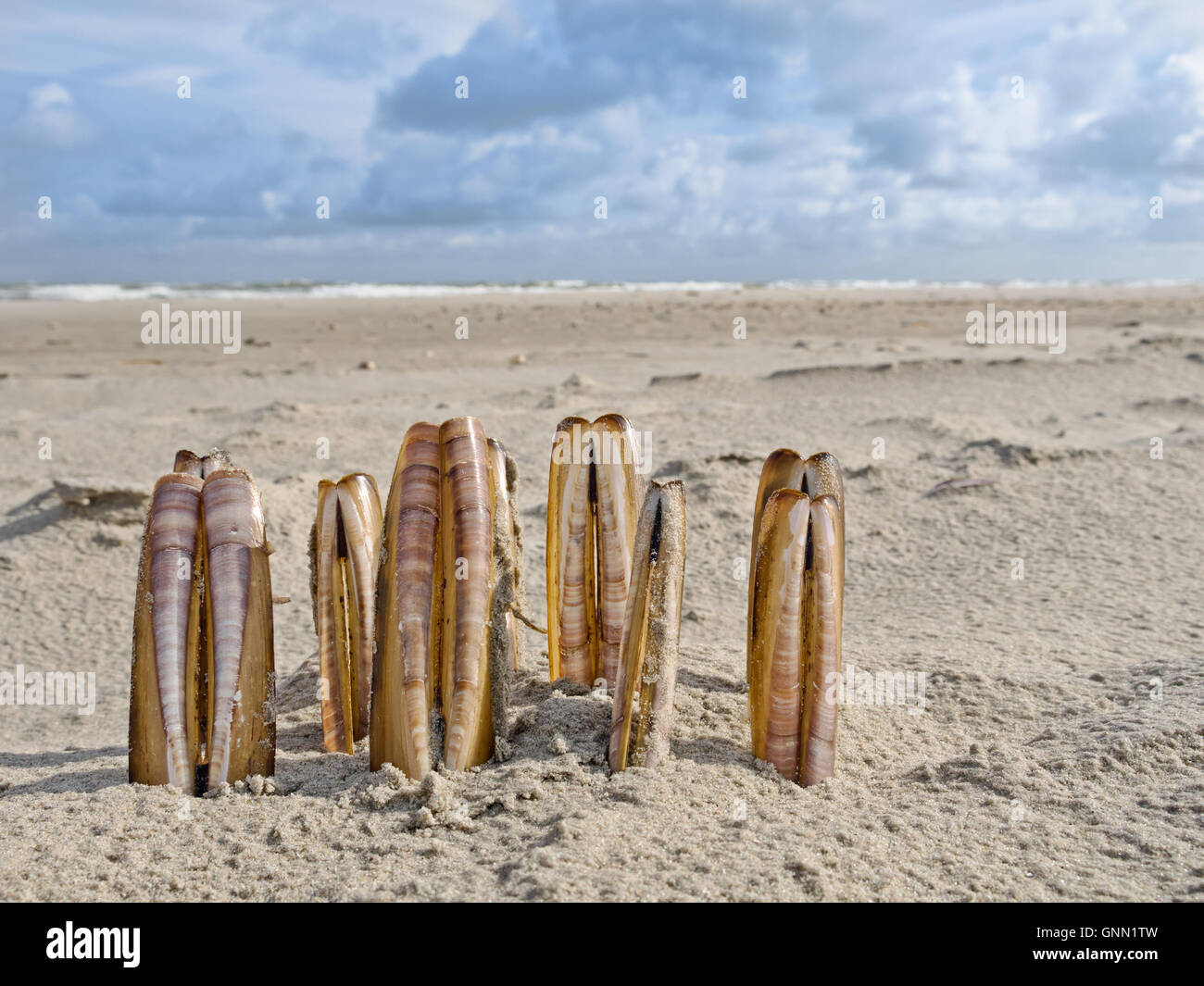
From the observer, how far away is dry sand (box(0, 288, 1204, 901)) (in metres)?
2.43

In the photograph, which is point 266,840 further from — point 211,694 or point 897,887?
point 897,887

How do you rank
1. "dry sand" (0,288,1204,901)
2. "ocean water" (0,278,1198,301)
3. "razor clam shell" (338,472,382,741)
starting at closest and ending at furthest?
"dry sand" (0,288,1204,901) → "razor clam shell" (338,472,382,741) → "ocean water" (0,278,1198,301)

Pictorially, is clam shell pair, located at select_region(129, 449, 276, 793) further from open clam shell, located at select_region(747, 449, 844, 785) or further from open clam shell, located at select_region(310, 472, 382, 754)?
open clam shell, located at select_region(747, 449, 844, 785)

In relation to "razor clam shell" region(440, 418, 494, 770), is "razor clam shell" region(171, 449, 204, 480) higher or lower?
higher

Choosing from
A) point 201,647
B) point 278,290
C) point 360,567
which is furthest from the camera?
point 278,290

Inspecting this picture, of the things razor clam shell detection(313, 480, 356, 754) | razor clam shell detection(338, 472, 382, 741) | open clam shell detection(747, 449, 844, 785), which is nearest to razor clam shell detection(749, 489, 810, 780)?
open clam shell detection(747, 449, 844, 785)

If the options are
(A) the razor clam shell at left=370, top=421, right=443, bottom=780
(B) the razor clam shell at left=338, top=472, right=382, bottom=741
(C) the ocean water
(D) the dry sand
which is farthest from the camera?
(C) the ocean water

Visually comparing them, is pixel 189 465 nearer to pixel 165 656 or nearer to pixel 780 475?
pixel 165 656

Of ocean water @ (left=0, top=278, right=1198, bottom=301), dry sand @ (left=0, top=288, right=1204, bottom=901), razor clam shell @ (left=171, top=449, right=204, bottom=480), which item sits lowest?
dry sand @ (left=0, top=288, right=1204, bottom=901)

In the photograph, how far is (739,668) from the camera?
12.5 ft

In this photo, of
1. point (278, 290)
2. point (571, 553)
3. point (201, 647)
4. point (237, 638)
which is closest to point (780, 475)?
point (571, 553)

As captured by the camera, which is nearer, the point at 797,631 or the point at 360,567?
the point at 797,631

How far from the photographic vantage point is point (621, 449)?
10.6 feet
